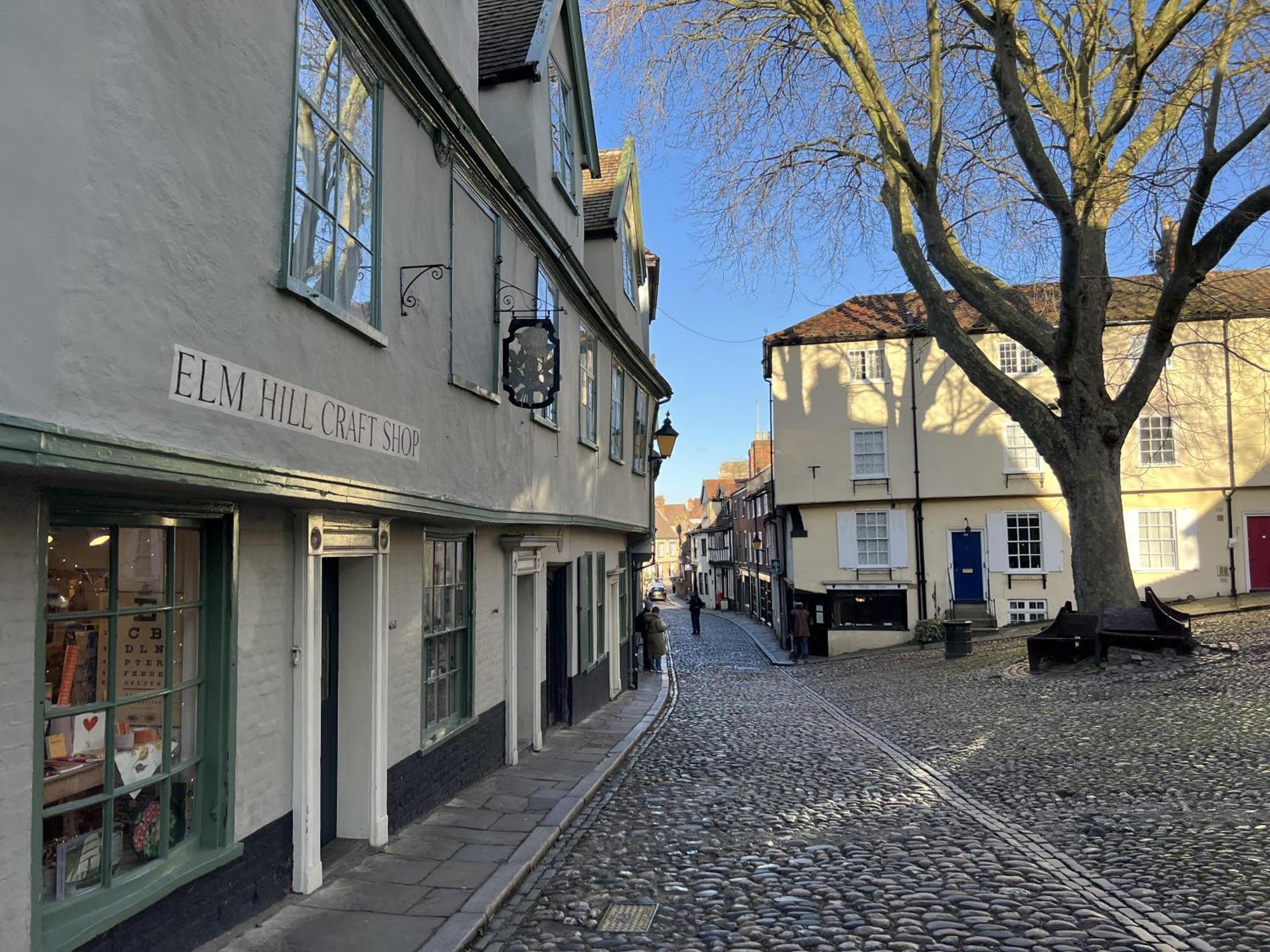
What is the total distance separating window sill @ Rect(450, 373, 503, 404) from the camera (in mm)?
7984

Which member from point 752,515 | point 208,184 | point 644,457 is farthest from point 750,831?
point 752,515

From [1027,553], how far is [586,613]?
18083 millimetres

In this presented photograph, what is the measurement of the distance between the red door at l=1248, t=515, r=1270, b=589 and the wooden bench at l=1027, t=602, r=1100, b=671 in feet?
49.4

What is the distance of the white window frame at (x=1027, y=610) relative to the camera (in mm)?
27547

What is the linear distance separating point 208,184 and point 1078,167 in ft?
43.6

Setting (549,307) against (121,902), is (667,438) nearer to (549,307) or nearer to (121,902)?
(549,307)

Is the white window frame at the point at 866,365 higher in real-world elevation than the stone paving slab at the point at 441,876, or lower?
higher

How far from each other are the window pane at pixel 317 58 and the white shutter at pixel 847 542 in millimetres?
24781

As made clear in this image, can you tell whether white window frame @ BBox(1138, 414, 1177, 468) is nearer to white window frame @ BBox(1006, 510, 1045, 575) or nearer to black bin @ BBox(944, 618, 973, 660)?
white window frame @ BBox(1006, 510, 1045, 575)

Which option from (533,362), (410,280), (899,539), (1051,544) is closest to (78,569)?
(410,280)

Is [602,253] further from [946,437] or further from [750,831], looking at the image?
[946,437]

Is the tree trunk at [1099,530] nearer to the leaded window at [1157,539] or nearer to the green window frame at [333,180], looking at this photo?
the green window frame at [333,180]

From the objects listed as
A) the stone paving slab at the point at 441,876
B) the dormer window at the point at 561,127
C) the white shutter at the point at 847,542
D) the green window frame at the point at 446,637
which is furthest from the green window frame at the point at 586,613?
the white shutter at the point at 847,542

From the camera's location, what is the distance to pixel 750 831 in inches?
296
